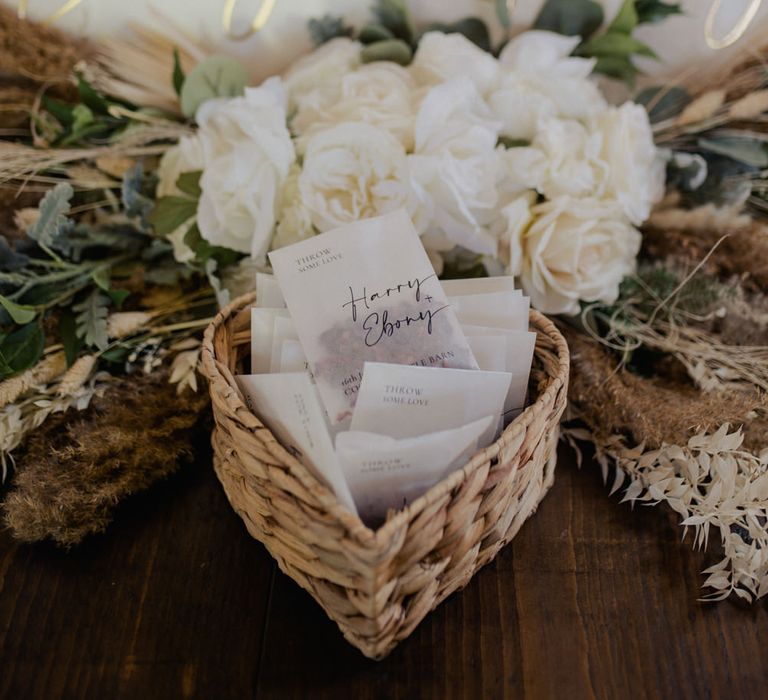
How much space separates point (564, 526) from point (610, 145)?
0.47m

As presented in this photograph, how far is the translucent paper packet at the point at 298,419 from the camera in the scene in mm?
398

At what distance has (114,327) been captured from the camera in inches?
26.5

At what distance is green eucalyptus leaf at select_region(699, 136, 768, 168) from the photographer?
32.4 inches

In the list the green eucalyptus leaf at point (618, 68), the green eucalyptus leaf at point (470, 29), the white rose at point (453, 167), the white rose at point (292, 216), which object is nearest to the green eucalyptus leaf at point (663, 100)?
the green eucalyptus leaf at point (618, 68)

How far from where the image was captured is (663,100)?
89cm

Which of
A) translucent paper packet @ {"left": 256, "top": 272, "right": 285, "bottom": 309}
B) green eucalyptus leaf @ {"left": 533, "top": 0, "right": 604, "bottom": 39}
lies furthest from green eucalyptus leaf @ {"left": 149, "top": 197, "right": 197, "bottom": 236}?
green eucalyptus leaf @ {"left": 533, "top": 0, "right": 604, "bottom": 39}

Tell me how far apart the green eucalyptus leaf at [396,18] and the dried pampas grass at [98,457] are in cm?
61

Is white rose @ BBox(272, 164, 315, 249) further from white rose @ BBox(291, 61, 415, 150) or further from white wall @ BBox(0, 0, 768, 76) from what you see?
white wall @ BBox(0, 0, 768, 76)

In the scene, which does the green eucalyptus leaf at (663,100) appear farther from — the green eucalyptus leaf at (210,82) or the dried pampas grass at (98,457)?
the dried pampas grass at (98,457)

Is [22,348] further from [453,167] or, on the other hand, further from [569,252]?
[569,252]

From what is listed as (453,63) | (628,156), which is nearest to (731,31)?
(628,156)

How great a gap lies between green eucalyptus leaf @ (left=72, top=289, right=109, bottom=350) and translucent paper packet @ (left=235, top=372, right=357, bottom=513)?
0.26m

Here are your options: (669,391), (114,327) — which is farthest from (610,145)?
(114,327)

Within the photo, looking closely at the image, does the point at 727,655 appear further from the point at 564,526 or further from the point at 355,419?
the point at 355,419
